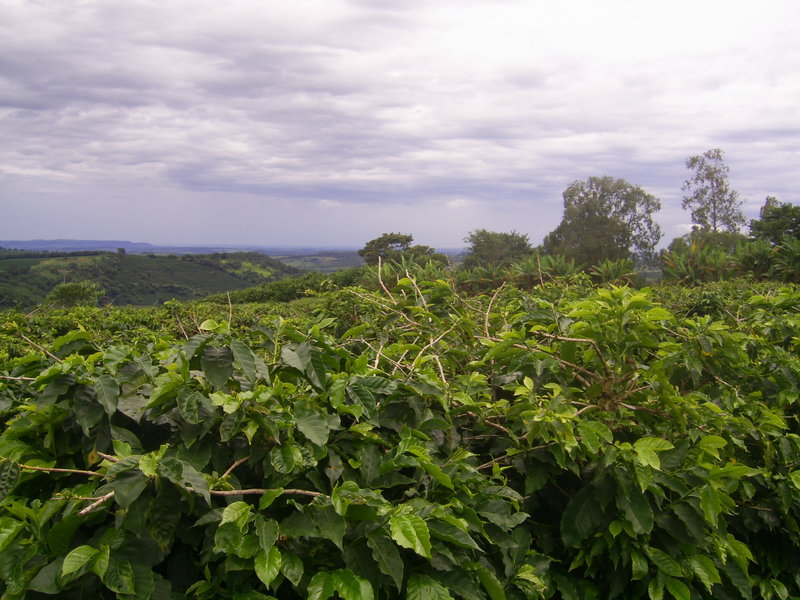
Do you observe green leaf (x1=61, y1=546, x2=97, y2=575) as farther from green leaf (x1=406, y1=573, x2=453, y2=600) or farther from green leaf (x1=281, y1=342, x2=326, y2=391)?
green leaf (x1=406, y1=573, x2=453, y2=600)

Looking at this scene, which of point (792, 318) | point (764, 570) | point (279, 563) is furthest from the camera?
point (792, 318)

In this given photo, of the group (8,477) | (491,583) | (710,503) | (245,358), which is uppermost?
(245,358)

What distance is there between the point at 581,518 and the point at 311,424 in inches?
43.6

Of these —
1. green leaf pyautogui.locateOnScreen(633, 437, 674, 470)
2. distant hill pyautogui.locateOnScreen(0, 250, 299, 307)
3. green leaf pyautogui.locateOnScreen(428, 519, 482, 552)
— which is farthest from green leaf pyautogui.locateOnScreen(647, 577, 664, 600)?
distant hill pyautogui.locateOnScreen(0, 250, 299, 307)

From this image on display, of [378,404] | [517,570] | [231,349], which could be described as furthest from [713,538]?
[231,349]

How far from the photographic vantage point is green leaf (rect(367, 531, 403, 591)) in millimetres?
1453

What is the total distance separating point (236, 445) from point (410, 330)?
56.7 inches

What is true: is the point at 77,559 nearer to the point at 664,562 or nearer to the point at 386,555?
the point at 386,555

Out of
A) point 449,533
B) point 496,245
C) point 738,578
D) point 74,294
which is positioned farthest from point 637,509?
point 496,245

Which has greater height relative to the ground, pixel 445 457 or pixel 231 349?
pixel 231 349

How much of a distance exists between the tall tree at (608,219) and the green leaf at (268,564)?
38.7 metres

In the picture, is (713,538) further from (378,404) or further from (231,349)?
(231,349)

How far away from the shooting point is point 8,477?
4.67ft

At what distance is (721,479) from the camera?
2.03 meters
